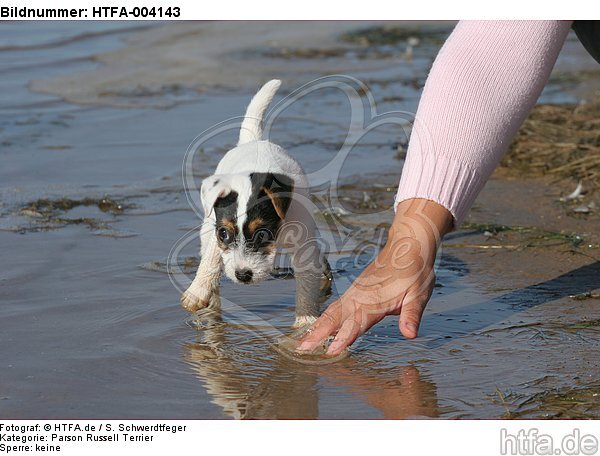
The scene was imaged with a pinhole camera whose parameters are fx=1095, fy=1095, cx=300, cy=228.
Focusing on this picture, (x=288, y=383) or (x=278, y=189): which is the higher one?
(x=278, y=189)

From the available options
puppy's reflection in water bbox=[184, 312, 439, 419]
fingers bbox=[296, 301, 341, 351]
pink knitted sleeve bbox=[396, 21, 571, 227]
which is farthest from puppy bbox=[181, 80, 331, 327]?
pink knitted sleeve bbox=[396, 21, 571, 227]

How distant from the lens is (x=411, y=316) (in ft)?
11.6

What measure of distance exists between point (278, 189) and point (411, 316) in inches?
57.7

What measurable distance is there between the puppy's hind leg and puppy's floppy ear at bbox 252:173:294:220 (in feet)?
1.25

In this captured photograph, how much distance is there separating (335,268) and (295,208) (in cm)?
95

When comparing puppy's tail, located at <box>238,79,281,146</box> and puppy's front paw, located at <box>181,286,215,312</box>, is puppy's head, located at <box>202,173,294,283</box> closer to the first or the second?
puppy's front paw, located at <box>181,286,215,312</box>

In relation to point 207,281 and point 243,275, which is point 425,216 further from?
point 207,281

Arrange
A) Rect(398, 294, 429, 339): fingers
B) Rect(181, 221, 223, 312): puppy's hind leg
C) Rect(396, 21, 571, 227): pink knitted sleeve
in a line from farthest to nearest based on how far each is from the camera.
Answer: Rect(181, 221, 223, 312): puppy's hind leg → Rect(398, 294, 429, 339): fingers → Rect(396, 21, 571, 227): pink knitted sleeve

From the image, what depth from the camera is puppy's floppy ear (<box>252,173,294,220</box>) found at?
15.7 feet

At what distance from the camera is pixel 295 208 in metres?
4.95

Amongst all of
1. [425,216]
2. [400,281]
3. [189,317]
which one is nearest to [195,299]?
[189,317]

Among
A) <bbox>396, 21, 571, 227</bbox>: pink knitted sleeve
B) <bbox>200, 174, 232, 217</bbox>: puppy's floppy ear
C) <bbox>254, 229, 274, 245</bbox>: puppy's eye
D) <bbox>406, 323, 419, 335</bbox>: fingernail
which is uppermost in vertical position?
<bbox>396, 21, 571, 227</bbox>: pink knitted sleeve

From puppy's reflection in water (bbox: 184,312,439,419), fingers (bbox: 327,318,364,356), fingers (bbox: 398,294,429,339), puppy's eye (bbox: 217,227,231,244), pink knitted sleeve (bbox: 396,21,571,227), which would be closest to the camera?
pink knitted sleeve (bbox: 396,21,571,227)
